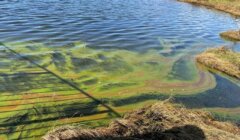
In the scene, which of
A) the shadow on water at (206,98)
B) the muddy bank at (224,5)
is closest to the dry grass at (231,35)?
the shadow on water at (206,98)

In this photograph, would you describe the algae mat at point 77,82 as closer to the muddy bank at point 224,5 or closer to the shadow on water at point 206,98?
the shadow on water at point 206,98

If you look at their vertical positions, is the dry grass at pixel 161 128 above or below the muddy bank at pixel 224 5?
below

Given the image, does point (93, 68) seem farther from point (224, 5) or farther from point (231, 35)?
point (224, 5)

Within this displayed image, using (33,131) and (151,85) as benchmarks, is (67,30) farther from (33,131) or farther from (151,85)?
(33,131)

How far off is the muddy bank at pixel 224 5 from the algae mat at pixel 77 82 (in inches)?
594

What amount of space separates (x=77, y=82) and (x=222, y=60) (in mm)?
6588

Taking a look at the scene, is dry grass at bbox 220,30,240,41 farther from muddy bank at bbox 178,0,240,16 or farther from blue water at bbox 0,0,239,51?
muddy bank at bbox 178,0,240,16

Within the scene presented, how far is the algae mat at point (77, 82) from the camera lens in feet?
28.6

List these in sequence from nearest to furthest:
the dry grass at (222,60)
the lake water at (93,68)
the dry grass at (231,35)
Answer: the lake water at (93,68)
the dry grass at (222,60)
the dry grass at (231,35)

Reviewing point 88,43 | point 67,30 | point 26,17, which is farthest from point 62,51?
point 26,17

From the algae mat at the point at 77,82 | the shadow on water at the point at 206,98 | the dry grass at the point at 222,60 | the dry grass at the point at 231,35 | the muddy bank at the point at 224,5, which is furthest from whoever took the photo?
the muddy bank at the point at 224,5

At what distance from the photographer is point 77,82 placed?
10.8 meters

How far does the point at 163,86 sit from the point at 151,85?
42cm

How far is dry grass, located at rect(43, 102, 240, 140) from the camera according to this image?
24.5ft
